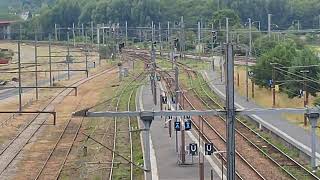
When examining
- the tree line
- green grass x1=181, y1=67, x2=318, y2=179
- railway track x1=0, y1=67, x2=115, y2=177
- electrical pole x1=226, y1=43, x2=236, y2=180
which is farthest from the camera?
the tree line

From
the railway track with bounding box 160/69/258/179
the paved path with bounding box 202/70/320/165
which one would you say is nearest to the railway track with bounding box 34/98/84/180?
the railway track with bounding box 160/69/258/179

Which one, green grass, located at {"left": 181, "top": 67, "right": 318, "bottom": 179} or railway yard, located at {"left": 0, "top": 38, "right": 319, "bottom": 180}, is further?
railway yard, located at {"left": 0, "top": 38, "right": 319, "bottom": 180}

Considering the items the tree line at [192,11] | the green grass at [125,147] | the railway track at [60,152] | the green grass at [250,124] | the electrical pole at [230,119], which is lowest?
the railway track at [60,152]

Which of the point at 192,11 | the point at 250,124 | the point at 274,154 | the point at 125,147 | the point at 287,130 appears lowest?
the point at 125,147

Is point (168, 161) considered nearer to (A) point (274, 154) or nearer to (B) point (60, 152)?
(A) point (274, 154)

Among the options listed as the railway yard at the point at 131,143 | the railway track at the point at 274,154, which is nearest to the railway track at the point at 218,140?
the railway yard at the point at 131,143

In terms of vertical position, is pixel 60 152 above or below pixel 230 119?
below

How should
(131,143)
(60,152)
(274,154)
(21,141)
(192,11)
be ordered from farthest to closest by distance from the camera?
(192,11), (21,141), (131,143), (60,152), (274,154)

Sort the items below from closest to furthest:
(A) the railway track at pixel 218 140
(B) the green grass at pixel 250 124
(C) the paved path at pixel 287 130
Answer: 1. (A) the railway track at pixel 218 140
2. (B) the green grass at pixel 250 124
3. (C) the paved path at pixel 287 130

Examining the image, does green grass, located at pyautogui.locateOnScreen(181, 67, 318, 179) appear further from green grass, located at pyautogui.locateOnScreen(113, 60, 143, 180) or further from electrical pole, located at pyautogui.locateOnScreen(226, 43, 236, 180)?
electrical pole, located at pyautogui.locateOnScreen(226, 43, 236, 180)

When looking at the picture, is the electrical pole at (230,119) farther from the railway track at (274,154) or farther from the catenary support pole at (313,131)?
the railway track at (274,154)

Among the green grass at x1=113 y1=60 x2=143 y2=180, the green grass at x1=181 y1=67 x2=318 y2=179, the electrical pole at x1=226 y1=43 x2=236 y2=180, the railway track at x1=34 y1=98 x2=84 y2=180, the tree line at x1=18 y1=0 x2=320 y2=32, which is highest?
the tree line at x1=18 y1=0 x2=320 y2=32

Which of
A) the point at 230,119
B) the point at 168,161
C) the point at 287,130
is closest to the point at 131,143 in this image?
the point at 168,161

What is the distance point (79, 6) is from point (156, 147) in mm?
102122
